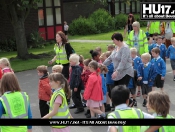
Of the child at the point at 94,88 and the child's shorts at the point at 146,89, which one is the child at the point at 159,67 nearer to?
the child's shorts at the point at 146,89

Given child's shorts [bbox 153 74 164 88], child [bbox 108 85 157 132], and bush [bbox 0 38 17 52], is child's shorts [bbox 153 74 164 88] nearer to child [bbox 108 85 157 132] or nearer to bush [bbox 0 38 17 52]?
child [bbox 108 85 157 132]

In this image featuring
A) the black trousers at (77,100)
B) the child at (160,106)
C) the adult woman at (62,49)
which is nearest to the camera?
the child at (160,106)

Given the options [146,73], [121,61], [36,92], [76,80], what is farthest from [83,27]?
[121,61]

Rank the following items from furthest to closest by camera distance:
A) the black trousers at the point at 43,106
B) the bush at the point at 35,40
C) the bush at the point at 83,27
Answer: the bush at the point at 83,27
the bush at the point at 35,40
the black trousers at the point at 43,106

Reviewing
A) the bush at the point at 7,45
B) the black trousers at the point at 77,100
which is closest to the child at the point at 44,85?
the black trousers at the point at 77,100

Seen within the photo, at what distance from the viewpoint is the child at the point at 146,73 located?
8.14 meters

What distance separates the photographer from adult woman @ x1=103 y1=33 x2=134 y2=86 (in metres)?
7.00

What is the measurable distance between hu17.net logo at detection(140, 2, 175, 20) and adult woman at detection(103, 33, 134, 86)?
5.29m

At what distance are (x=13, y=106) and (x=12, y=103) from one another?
0.04m

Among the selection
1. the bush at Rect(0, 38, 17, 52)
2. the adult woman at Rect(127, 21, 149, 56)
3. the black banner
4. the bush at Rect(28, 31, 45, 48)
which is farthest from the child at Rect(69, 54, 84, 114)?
the bush at Rect(28, 31, 45, 48)

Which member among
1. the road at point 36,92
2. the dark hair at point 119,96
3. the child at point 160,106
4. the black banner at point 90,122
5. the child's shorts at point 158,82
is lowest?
the road at point 36,92

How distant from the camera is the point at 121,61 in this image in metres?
7.06

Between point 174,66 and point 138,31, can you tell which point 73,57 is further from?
point 174,66

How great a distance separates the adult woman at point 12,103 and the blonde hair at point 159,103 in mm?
1545
